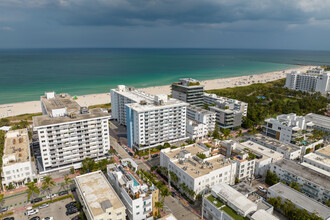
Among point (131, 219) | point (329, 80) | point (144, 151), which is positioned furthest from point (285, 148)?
point (329, 80)

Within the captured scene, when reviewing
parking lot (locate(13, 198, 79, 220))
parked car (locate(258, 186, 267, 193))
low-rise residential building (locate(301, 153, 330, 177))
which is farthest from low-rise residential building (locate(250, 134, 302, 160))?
parking lot (locate(13, 198, 79, 220))

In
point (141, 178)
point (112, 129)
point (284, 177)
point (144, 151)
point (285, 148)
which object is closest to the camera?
point (141, 178)

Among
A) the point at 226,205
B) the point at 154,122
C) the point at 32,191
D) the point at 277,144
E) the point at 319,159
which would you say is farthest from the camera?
the point at 154,122

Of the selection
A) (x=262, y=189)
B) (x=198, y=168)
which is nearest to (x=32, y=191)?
(x=198, y=168)

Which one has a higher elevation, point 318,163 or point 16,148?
point 318,163

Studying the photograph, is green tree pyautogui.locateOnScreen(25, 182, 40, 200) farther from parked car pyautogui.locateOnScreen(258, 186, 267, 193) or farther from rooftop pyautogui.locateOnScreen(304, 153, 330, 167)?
rooftop pyautogui.locateOnScreen(304, 153, 330, 167)

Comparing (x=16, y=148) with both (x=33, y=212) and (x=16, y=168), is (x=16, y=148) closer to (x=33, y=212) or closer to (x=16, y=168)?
(x=16, y=168)

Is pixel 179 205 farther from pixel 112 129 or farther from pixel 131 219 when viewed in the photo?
pixel 112 129
